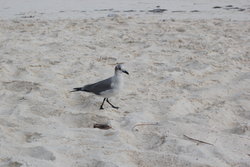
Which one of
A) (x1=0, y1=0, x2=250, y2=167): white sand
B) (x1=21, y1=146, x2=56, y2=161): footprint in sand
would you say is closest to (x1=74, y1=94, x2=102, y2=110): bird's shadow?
(x1=0, y1=0, x2=250, y2=167): white sand

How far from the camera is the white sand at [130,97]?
3029 millimetres

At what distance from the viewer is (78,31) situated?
7.34 m

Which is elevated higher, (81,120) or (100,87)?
(100,87)

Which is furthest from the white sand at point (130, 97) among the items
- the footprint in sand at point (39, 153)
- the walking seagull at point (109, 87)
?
the walking seagull at point (109, 87)

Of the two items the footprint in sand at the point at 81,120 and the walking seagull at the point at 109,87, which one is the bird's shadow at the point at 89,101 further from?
the footprint in sand at the point at 81,120

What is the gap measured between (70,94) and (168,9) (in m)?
5.78

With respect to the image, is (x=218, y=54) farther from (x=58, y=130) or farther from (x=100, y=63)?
(x=58, y=130)

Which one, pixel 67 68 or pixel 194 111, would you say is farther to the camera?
pixel 67 68

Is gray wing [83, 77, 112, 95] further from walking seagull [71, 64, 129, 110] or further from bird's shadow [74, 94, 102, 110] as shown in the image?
bird's shadow [74, 94, 102, 110]

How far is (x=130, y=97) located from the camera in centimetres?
435

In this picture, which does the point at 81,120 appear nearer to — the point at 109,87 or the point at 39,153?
the point at 109,87

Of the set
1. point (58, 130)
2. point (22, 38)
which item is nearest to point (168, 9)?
point (22, 38)

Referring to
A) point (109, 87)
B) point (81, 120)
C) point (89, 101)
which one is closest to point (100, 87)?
point (109, 87)

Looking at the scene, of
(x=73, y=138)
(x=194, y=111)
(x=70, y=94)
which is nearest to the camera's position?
(x=73, y=138)
